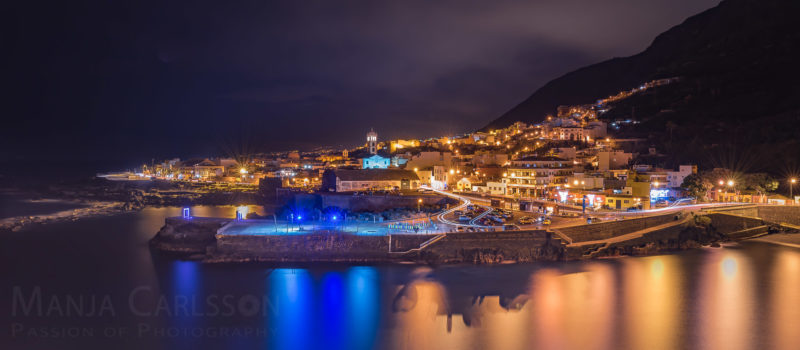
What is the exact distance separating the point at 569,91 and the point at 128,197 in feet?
331

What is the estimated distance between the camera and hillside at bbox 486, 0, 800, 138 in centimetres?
4631

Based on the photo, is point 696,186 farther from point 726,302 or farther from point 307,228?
point 307,228

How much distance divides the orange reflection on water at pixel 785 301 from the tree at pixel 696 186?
20.5 feet

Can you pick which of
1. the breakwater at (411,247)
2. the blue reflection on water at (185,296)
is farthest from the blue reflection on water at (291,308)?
the blue reflection on water at (185,296)

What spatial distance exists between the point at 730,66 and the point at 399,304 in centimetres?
6791

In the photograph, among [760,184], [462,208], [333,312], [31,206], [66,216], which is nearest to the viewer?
[333,312]

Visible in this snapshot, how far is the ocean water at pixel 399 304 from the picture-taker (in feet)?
33.0

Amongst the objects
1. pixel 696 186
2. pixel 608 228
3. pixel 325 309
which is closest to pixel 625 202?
pixel 608 228

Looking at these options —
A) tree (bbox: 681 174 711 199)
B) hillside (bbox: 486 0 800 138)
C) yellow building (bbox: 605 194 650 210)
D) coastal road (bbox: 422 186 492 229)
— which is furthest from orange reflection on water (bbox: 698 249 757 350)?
hillside (bbox: 486 0 800 138)

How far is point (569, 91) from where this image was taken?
356 ft

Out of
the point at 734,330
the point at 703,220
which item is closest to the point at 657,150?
the point at 703,220

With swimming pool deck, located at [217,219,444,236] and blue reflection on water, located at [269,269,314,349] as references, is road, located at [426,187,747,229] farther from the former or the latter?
blue reflection on water, located at [269,269,314,349]

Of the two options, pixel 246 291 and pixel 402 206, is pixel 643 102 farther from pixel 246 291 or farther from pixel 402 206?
pixel 246 291

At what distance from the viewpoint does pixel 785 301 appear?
12.6m
